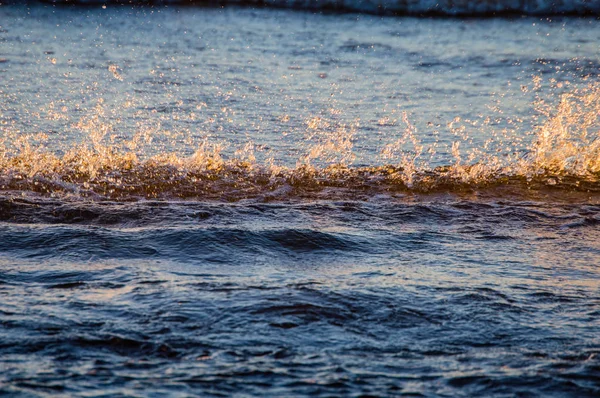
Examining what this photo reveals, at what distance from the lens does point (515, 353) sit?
303 centimetres

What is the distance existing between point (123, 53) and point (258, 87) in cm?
302

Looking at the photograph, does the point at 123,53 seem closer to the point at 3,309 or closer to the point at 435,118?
the point at 435,118

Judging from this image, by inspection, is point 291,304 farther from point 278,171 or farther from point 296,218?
point 278,171

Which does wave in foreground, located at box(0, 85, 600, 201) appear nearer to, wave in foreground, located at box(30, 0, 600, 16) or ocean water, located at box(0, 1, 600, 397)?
ocean water, located at box(0, 1, 600, 397)

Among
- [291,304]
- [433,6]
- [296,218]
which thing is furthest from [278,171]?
[433,6]

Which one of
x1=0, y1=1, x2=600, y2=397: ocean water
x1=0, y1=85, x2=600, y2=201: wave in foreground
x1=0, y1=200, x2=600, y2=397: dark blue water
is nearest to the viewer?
x1=0, y1=200, x2=600, y2=397: dark blue water

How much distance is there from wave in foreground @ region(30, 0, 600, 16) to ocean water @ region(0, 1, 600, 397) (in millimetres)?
4836

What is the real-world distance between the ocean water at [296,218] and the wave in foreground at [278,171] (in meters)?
0.03

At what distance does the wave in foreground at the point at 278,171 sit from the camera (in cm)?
613

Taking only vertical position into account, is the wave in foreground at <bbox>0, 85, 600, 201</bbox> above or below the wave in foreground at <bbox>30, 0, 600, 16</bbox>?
below

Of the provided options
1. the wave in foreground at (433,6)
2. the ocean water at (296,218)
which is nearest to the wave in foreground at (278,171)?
the ocean water at (296,218)

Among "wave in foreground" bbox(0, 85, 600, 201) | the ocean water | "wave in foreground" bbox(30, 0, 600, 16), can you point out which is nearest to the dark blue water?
the ocean water

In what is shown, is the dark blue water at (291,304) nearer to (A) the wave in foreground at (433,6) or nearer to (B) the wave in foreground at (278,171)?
(B) the wave in foreground at (278,171)

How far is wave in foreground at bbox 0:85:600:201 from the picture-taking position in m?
6.13
